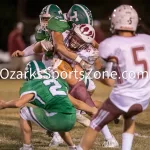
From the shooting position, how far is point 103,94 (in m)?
13.4

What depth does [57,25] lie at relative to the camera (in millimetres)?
7535

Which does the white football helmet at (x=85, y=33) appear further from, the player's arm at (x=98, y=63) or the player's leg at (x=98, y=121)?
the player's leg at (x=98, y=121)

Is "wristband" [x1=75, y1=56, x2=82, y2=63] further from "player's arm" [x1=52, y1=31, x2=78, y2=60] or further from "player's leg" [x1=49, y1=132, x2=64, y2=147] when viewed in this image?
"player's leg" [x1=49, y1=132, x2=64, y2=147]

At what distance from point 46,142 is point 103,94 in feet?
18.5

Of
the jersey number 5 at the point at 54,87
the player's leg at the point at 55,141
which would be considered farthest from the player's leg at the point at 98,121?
Result: the player's leg at the point at 55,141

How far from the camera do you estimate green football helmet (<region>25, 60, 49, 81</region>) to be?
6625 millimetres

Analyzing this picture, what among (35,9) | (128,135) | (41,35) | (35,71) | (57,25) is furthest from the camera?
(35,9)

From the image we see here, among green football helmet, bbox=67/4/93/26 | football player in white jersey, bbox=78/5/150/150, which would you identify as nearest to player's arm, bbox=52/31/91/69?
green football helmet, bbox=67/4/93/26

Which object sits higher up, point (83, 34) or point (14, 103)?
point (83, 34)

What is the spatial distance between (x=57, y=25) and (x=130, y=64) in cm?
164

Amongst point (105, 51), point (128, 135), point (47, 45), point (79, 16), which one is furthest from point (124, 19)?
point (79, 16)

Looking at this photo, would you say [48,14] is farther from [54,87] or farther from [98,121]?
[98,121]

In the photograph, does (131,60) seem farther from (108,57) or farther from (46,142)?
Result: (46,142)

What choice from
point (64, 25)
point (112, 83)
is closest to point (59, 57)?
point (64, 25)
